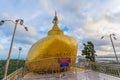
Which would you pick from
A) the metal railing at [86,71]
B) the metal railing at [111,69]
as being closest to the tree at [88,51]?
the metal railing at [86,71]

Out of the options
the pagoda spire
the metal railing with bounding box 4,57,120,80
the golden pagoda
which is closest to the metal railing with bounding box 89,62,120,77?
the metal railing with bounding box 4,57,120,80

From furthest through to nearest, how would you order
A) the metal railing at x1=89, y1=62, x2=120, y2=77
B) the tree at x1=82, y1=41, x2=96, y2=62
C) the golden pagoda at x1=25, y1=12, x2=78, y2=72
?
the tree at x1=82, y1=41, x2=96, y2=62
the golden pagoda at x1=25, y1=12, x2=78, y2=72
the metal railing at x1=89, y1=62, x2=120, y2=77

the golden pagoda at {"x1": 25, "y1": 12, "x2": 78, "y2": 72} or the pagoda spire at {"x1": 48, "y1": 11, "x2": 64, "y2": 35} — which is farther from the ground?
the pagoda spire at {"x1": 48, "y1": 11, "x2": 64, "y2": 35}

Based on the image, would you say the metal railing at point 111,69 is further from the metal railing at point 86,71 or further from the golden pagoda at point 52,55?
the golden pagoda at point 52,55

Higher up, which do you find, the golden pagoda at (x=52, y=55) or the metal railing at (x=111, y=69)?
the golden pagoda at (x=52, y=55)

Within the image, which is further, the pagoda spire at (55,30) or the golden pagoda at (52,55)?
the pagoda spire at (55,30)

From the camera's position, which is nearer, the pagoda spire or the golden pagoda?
the golden pagoda

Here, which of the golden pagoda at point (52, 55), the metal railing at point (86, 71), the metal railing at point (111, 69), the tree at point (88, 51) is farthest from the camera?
the tree at point (88, 51)

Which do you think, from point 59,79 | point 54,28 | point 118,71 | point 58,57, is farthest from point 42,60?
point 118,71

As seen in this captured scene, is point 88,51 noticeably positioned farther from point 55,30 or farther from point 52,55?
point 52,55

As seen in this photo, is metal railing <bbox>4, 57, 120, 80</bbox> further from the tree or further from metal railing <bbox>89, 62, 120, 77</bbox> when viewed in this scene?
the tree

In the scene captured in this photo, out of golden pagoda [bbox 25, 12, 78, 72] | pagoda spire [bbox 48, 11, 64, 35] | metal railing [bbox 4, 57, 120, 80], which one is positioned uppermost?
pagoda spire [bbox 48, 11, 64, 35]

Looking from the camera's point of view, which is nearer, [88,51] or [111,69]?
[111,69]

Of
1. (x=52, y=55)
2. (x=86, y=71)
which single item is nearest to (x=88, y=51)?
(x=86, y=71)
